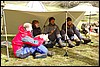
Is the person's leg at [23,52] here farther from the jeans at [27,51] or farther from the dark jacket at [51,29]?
the dark jacket at [51,29]

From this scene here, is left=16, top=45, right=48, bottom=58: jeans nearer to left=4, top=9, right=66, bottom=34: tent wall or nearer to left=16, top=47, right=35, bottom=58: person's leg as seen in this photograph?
left=16, top=47, right=35, bottom=58: person's leg

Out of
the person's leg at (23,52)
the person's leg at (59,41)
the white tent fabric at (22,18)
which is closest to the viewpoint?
the person's leg at (23,52)

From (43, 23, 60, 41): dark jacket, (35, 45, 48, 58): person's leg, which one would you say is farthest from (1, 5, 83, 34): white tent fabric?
(35, 45, 48, 58): person's leg

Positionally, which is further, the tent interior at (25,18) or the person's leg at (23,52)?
the tent interior at (25,18)

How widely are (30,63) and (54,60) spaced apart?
1.71 feet

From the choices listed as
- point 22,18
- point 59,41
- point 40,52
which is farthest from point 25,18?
point 40,52

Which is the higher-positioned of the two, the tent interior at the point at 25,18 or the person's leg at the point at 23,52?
the tent interior at the point at 25,18

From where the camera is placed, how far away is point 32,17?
7.20 meters

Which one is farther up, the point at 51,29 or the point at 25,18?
the point at 25,18

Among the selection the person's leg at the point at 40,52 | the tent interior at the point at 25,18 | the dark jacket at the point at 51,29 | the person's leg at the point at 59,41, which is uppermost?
the tent interior at the point at 25,18

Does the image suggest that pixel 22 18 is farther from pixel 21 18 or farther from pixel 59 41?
pixel 59 41

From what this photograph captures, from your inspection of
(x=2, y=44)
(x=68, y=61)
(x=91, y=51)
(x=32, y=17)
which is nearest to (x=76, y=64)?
(x=68, y=61)

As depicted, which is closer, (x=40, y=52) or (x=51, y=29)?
(x=40, y=52)

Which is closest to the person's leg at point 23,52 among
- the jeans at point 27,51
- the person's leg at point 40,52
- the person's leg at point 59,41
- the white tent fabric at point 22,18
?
the jeans at point 27,51
